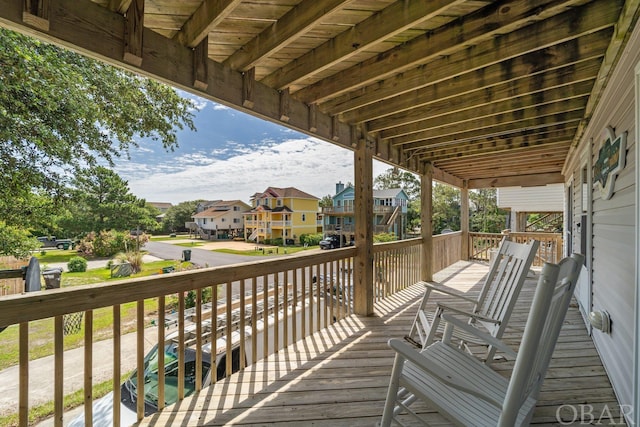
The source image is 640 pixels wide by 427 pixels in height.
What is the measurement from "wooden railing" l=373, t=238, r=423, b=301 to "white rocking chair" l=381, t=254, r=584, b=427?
245 cm

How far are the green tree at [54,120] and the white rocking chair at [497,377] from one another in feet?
17.6

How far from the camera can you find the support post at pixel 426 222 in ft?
17.4

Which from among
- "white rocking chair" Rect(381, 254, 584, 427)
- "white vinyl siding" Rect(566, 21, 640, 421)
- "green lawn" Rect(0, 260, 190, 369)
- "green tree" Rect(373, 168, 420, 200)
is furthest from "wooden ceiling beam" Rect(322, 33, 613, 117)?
"green tree" Rect(373, 168, 420, 200)

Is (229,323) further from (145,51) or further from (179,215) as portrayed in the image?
(179,215)

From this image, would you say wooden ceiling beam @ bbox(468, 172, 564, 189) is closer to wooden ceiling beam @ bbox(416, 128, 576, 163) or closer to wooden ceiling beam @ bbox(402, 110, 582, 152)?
wooden ceiling beam @ bbox(416, 128, 576, 163)

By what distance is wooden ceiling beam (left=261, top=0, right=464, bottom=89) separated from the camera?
1.51 metres

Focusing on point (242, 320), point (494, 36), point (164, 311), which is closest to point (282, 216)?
point (242, 320)

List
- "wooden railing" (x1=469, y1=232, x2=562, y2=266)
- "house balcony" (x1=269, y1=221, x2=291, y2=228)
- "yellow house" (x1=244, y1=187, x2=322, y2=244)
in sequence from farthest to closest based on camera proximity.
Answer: "house balcony" (x1=269, y1=221, x2=291, y2=228)
"yellow house" (x1=244, y1=187, x2=322, y2=244)
"wooden railing" (x1=469, y1=232, x2=562, y2=266)

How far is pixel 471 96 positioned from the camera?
107 inches

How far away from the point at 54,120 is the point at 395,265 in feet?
19.2

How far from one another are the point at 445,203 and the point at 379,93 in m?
20.9

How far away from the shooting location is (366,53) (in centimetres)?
206

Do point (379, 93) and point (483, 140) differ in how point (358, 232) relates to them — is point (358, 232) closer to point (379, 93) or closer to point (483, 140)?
point (379, 93)

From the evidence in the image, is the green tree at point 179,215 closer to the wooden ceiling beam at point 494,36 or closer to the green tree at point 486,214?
the wooden ceiling beam at point 494,36
